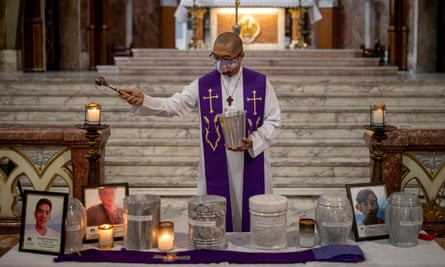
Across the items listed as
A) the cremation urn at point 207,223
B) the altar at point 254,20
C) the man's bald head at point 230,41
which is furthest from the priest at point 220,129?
the altar at point 254,20

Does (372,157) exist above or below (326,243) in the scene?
above

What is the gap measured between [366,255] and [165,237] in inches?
38.0

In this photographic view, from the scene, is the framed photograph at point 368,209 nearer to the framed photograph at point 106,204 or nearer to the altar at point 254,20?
the framed photograph at point 106,204

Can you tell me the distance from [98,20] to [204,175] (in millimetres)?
12352

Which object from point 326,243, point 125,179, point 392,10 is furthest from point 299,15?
point 326,243

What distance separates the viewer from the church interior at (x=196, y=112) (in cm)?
544

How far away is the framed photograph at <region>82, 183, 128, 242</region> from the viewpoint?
12.4 feet

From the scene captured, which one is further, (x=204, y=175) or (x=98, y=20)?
(x=98, y=20)

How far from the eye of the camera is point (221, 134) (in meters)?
Answer: 4.64

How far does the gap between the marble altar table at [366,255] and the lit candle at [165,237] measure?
6 cm

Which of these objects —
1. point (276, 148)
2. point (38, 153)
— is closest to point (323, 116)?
point (276, 148)

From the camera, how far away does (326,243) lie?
366cm

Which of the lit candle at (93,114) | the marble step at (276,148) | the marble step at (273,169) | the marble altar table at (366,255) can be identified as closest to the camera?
the marble altar table at (366,255)

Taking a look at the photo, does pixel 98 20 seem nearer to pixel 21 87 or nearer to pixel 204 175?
pixel 21 87
